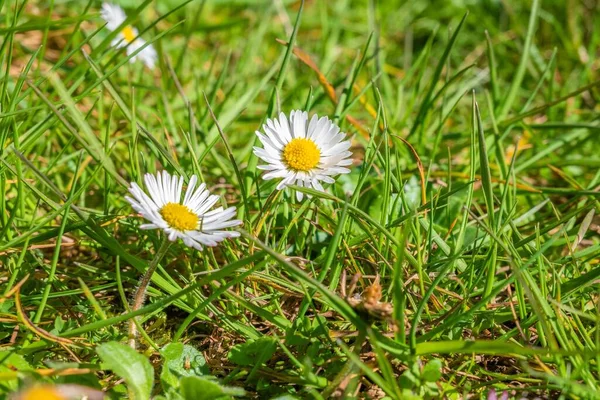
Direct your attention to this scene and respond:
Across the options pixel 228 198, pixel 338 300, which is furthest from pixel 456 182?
pixel 338 300

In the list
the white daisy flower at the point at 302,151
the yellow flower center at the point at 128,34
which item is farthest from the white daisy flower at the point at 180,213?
the yellow flower center at the point at 128,34

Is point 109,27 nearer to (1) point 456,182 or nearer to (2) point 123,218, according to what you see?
(2) point 123,218

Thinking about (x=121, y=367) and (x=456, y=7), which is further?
(x=456, y=7)

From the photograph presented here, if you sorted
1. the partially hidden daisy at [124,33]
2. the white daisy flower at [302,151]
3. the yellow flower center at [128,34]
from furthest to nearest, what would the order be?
the yellow flower center at [128,34]
the partially hidden daisy at [124,33]
the white daisy flower at [302,151]

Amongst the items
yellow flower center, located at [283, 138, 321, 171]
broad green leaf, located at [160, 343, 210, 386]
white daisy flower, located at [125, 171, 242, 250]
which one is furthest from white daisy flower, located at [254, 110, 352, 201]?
broad green leaf, located at [160, 343, 210, 386]

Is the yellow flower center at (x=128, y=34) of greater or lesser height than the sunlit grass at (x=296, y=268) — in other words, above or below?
above

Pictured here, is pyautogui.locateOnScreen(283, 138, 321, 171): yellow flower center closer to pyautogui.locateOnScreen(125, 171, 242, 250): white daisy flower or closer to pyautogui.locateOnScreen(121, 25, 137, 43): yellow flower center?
pyautogui.locateOnScreen(125, 171, 242, 250): white daisy flower

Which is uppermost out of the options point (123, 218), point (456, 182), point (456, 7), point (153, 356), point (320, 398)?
point (456, 7)

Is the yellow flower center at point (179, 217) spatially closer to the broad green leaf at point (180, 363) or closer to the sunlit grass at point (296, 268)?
the sunlit grass at point (296, 268)

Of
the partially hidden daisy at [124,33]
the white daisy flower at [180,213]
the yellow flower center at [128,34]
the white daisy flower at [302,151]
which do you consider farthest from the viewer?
the yellow flower center at [128,34]
